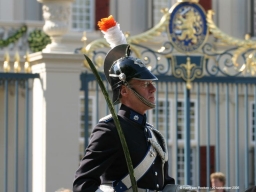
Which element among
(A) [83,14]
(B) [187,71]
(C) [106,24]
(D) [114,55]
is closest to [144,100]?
(D) [114,55]

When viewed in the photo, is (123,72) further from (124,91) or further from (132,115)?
(132,115)

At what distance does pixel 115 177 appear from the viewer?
6566 mm

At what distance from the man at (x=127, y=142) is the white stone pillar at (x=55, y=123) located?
2.87m

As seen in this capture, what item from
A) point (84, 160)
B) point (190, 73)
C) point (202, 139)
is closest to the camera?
point (84, 160)

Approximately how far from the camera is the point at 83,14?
21984 millimetres

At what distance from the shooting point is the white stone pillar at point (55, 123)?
31.9 ft

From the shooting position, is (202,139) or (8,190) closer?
(8,190)

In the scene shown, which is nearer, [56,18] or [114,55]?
[114,55]

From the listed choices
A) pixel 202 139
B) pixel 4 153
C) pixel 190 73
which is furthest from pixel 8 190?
pixel 202 139

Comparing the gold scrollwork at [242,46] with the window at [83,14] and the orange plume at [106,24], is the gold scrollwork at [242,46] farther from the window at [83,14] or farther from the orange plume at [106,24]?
the window at [83,14]

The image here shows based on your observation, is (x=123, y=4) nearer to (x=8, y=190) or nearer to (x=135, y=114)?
(x=8, y=190)

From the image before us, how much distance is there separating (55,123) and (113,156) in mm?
3296

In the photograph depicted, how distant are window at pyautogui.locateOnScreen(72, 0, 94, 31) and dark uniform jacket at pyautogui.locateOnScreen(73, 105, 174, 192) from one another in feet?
49.3

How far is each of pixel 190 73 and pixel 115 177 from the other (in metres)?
4.54
